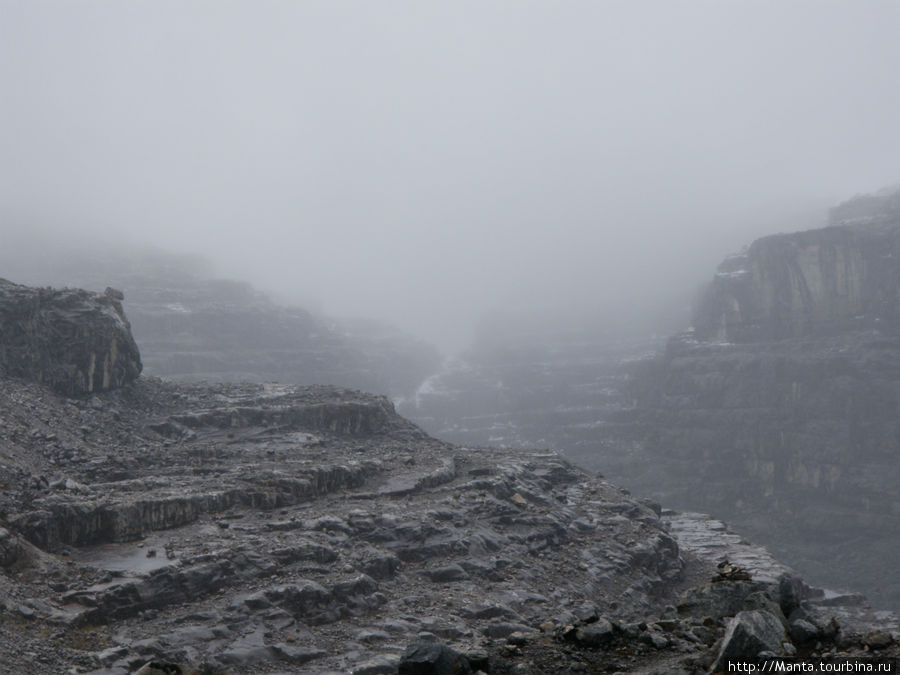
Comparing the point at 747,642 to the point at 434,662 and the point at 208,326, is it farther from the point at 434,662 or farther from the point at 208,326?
the point at 208,326

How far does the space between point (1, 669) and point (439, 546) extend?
19.9 meters

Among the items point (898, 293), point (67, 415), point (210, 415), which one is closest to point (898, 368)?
point (898, 293)

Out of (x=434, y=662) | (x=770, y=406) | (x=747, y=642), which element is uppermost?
(x=747, y=642)

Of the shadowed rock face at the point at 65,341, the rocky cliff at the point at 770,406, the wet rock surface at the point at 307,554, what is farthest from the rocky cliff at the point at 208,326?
the wet rock surface at the point at 307,554

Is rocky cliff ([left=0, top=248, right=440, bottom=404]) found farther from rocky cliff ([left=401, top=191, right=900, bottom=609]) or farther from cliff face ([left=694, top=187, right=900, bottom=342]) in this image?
cliff face ([left=694, top=187, right=900, bottom=342])

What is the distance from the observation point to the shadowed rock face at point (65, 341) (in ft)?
165

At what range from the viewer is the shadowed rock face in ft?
165

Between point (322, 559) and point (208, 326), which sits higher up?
point (208, 326)

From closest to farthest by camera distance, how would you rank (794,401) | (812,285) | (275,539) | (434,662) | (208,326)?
(434,662), (275,539), (794,401), (208,326), (812,285)

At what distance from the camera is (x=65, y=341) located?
52.2 m

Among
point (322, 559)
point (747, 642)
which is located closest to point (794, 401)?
point (322, 559)

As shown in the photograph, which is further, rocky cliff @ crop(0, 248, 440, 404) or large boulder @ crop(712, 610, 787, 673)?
rocky cliff @ crop(0, 248, 440, 404)

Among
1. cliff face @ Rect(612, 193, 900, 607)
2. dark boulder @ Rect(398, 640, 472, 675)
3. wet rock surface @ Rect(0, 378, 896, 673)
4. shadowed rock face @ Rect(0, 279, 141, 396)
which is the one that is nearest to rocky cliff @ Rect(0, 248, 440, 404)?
cliff face @ Rect(612, 193, 900, 607)

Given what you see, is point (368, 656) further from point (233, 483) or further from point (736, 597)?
point (233, 483)
